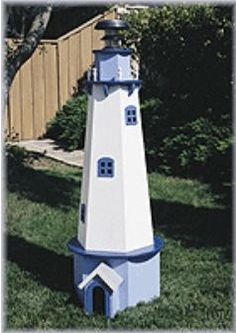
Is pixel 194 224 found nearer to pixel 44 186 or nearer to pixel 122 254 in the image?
pixel 44 186

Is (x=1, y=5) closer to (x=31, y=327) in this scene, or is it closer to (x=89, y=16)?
(x=31, y=327)

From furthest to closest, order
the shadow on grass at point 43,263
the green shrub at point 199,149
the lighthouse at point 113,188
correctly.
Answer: the green shrub at point 199,149 → the shadow on grass at point 43,263 → the lighthouse at point 113,188

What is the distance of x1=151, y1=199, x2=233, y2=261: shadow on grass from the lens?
719 centimetres

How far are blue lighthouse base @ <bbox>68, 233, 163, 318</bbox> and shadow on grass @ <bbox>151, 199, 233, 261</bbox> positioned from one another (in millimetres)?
1376

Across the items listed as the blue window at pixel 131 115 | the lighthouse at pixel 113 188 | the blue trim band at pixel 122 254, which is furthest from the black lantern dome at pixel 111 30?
the blue trim band at pixel 122 254

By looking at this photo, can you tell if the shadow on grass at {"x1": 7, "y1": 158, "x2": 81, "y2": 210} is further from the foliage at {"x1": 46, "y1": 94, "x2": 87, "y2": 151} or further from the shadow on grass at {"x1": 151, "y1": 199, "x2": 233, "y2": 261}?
the foliage at {"x1": 46, "y1": 94, "x2": 87, "y2": 151}

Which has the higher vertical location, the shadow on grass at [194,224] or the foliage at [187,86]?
the foliage at [187,86]

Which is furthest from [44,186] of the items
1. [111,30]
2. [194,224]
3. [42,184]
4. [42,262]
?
[111,30]

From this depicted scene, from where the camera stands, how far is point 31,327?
209 inches

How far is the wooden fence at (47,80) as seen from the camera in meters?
13.1

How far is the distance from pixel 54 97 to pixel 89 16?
295cm

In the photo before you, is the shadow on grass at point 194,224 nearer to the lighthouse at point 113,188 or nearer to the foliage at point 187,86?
the lighthouse at point 113,188

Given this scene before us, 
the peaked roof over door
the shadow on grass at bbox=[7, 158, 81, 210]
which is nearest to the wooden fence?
the shadow on grass at bbox=[7, 158, 81, 210]

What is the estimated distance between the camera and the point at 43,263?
6469 millimetres
